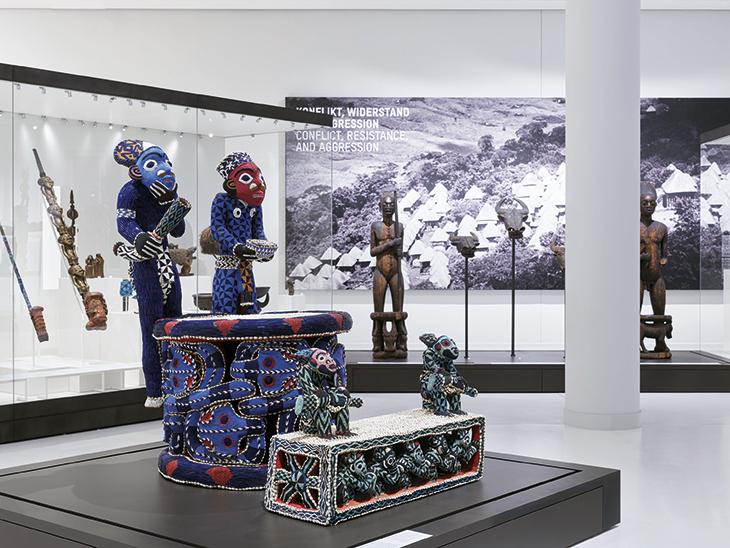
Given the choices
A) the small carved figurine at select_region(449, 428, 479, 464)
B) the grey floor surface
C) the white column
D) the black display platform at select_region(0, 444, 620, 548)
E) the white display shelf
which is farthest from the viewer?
the white column

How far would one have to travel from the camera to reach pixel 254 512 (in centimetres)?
324

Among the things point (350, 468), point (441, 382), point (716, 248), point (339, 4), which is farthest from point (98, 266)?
point (716, 248)

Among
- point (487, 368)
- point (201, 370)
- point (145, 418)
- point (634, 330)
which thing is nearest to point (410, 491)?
point (201, 370)

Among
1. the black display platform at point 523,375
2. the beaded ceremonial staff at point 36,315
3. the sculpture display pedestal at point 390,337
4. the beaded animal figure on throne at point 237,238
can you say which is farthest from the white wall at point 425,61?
the beaded animal figure on throne at point 237,238

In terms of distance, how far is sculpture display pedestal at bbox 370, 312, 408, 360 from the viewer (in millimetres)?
8414

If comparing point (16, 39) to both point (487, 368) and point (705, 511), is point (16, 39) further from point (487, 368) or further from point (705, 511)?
point (705, 511)

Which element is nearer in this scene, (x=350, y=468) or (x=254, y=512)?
(x=350, y=468)

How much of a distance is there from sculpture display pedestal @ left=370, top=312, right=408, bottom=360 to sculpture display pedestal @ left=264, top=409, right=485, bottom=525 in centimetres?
478

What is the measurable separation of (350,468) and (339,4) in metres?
7.88

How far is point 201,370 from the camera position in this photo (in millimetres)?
3762

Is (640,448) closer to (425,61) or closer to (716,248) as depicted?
(716,248)

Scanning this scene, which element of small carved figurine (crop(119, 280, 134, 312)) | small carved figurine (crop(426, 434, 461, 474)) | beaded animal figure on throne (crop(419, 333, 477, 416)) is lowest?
small carved figurine (crop(426, 434, 461, 474))

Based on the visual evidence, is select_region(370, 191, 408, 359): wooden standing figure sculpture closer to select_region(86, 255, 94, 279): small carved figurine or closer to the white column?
the white column

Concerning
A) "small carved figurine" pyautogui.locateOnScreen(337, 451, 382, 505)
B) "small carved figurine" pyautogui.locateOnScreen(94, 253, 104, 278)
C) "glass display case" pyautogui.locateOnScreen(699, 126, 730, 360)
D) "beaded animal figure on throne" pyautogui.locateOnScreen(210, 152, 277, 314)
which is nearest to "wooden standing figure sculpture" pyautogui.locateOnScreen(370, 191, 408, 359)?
"small carved figurine" pyautogui.locateOnScreen(94, 253, 104, 278)
